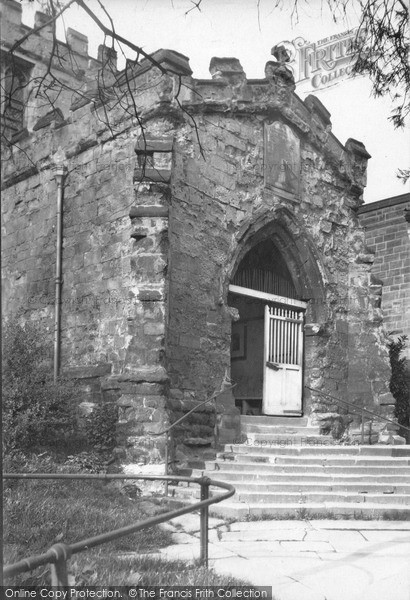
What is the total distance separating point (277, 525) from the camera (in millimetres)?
7227

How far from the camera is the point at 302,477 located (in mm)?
9180

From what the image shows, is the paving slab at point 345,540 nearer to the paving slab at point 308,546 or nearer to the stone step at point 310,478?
the paving slab at point 308,546

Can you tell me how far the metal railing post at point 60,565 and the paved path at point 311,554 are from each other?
215 cm

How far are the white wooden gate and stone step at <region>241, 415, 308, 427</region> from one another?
0.29 metres

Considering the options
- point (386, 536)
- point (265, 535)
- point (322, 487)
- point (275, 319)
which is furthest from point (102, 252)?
point (386, 536)

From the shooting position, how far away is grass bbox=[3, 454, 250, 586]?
13.7 ft

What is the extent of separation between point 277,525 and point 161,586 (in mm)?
3409

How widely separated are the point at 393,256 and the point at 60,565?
Result: 59.4 feet

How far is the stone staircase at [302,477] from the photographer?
7801 mm

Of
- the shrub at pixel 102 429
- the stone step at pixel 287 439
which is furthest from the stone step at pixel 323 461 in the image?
the shrub at pixel 102 429

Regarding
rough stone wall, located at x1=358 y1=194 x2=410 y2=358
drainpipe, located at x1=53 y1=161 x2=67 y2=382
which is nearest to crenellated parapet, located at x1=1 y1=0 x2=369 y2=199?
drainpipe, located at x1=53 y1=161 x2=67 y2=382

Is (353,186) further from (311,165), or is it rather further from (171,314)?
(171,314)

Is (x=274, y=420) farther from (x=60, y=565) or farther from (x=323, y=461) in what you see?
(x=60, y=565)

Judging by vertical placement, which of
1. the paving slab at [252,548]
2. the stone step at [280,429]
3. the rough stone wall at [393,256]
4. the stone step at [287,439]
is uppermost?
the rough stone wall at [393,256]
